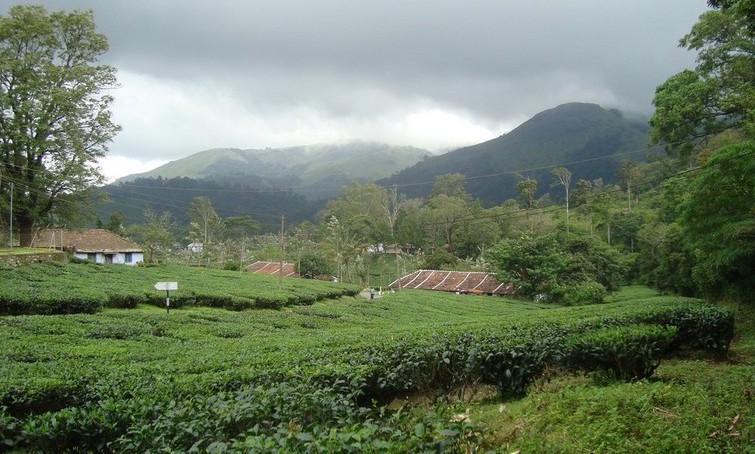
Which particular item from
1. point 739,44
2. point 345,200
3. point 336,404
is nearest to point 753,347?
point 336,404

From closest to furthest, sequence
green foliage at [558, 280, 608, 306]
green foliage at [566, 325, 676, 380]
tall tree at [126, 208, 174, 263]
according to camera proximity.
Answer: green foliage at [566, 325, 676, 380], green foliage at [558, 280, 608, 306], tall tree at [126, 208, 174, 263]

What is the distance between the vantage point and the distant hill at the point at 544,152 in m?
123

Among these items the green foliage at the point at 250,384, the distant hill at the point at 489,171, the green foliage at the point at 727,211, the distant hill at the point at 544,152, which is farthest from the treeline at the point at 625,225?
the distant hill at the point at 544,152

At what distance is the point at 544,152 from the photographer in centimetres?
14675

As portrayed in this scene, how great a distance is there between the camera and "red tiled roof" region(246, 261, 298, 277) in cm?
5325

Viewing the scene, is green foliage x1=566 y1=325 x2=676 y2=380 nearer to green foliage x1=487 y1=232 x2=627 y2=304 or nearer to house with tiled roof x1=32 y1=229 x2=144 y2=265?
green foliage x1=487 y1=232 x2=627 y2=304

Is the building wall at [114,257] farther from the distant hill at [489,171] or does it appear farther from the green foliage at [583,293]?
the distant hill at [489,171]

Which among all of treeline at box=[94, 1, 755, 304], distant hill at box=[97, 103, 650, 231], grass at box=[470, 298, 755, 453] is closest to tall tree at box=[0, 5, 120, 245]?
treeline at box=[94, 1, 755, 304]

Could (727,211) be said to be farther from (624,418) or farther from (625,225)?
(625,225)

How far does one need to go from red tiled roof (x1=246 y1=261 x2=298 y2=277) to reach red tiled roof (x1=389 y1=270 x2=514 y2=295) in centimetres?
1113

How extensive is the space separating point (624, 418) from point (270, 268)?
52627mm

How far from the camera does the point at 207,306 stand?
867 inches

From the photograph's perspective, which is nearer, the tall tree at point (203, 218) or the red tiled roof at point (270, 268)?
the red tiled roof at point (270, 268)

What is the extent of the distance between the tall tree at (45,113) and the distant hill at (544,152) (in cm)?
9450
